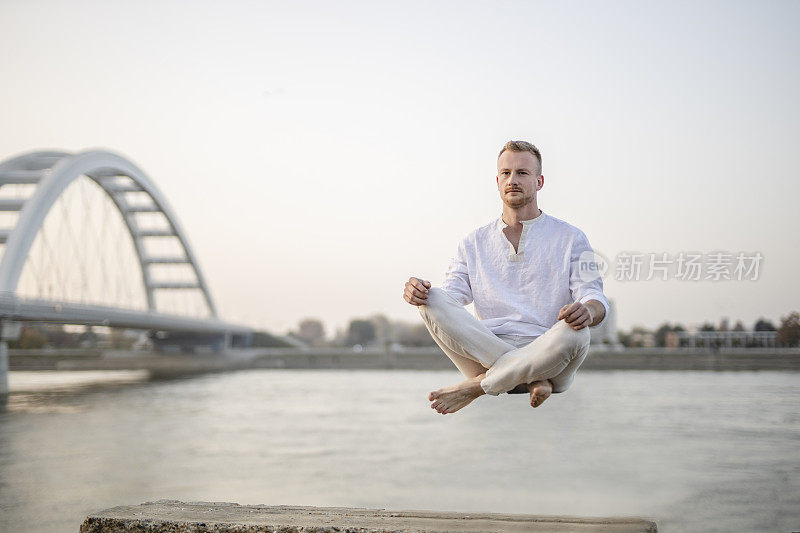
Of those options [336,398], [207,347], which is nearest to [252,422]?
[336,398]

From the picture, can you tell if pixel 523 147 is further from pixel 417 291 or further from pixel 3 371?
pixel 3 371

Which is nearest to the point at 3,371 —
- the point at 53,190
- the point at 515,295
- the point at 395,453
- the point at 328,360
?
the point at 53,190

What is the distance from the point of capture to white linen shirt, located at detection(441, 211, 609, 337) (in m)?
2.67

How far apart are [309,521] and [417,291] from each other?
12.7ft

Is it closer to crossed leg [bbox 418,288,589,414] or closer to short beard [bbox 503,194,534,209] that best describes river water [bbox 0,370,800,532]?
crossed leg [bbox 418,288,589,414]

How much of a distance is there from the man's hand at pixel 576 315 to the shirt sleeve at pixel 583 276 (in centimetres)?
10

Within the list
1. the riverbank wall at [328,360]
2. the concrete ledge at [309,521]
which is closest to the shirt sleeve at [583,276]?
the concrete ledge at [309,521]

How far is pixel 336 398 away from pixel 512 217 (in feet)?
241

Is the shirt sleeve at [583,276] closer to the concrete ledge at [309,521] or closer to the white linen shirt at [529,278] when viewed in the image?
the white linen shirt at [529,278]

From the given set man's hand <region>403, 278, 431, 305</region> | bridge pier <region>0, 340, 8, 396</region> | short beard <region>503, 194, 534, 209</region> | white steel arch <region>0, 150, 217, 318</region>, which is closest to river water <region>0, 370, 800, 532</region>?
bridge pier <region>0, 340, 8, 396</region>

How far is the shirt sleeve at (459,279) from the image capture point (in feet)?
9.00

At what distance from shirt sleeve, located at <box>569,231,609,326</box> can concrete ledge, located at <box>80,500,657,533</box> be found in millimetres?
3013

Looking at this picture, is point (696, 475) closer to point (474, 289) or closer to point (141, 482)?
point (141, 482)

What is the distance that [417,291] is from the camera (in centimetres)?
250
